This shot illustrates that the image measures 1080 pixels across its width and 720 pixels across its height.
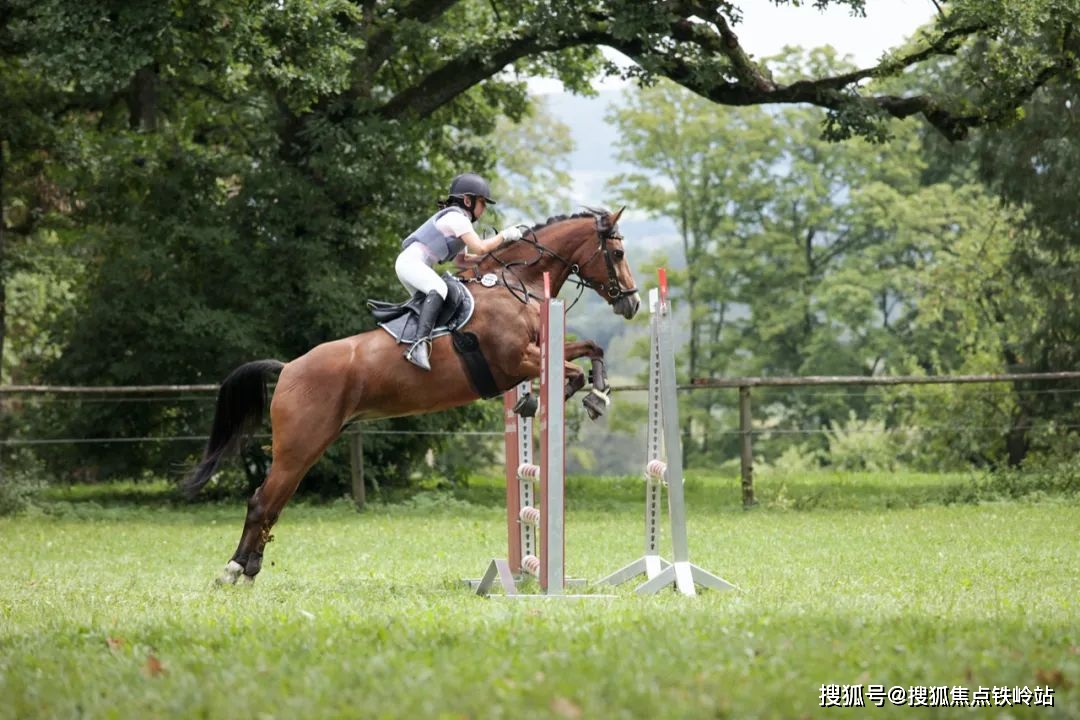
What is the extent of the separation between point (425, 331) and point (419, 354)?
0.18m

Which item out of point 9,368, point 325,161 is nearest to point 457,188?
point 325,161

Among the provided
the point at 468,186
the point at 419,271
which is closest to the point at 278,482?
the point at 419,271

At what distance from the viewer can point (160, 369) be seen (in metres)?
20.7

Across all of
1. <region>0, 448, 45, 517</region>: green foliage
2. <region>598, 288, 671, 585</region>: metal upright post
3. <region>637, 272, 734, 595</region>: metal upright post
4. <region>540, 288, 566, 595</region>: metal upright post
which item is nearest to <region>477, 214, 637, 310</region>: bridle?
<region>598, 288, 671, 585</region>: metal upright post

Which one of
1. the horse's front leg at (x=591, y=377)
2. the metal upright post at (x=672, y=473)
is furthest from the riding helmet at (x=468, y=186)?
the metal upright post at (x=672, y=473)

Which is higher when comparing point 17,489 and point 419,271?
point 419,271

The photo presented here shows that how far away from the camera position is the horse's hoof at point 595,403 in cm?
866

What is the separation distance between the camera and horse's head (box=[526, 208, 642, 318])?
965 cm

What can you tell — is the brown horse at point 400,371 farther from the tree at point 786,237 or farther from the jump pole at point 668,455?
the tree at point 786,237

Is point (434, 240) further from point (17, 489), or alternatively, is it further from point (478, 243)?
point (17, 489)

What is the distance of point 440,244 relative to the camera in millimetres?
9406

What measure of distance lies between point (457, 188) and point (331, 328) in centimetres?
1083

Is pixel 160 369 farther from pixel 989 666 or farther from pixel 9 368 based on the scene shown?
pixel 989 666

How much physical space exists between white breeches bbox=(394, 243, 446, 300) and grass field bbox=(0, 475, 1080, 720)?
2142 millimetres
